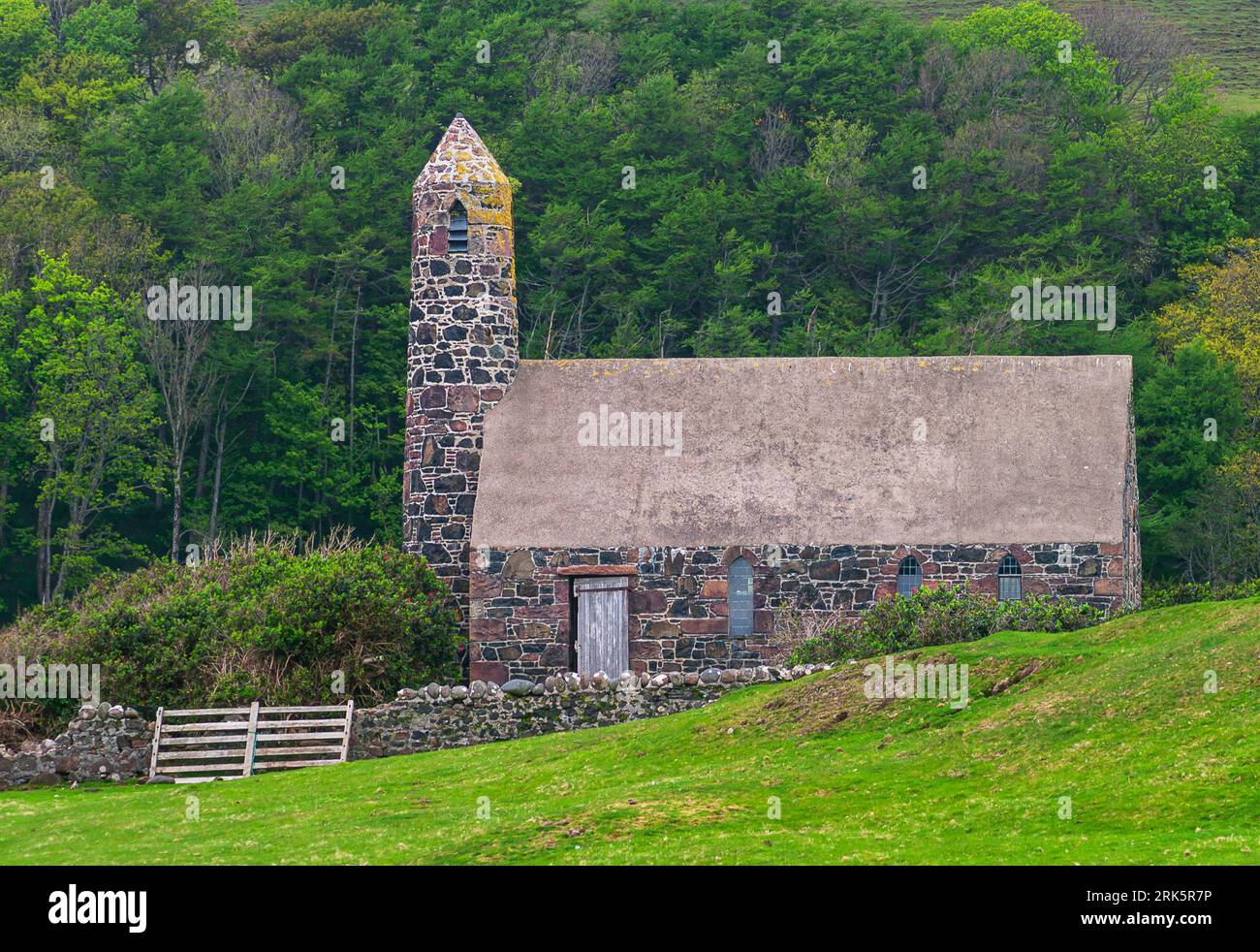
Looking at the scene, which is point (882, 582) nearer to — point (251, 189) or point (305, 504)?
point (305, 504)

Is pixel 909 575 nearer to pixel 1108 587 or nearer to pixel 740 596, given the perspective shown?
pixel 740 596

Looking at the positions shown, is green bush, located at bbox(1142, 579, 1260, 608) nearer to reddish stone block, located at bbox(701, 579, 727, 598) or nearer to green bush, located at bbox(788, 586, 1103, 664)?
green bush, located at bbox(788, 586, 1103, 664)

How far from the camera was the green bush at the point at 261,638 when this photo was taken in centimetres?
4322

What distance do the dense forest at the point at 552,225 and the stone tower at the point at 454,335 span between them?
1034 cm

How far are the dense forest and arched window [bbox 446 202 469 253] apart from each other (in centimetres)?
1265

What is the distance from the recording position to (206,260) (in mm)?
71500

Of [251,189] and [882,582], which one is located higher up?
[251,189]

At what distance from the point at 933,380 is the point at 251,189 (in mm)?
32270

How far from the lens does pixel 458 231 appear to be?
5159 centimetres

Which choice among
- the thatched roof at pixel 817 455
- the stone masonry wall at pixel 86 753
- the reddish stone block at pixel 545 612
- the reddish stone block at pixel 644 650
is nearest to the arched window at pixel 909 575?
the thatched roof at pixel 817 455

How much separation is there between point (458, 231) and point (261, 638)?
43.0 ft

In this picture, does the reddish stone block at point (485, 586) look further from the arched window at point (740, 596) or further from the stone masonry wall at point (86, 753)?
the stone masonry wall at point (86, 753)

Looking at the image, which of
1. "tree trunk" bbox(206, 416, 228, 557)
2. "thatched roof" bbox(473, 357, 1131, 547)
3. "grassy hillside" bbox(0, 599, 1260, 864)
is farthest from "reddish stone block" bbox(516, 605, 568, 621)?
"tree trunk" bbox(206, 416, 228, 557)

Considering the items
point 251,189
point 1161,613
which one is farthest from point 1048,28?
point 1161,613
